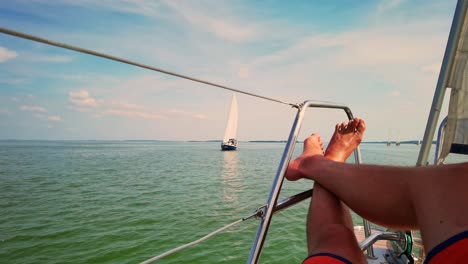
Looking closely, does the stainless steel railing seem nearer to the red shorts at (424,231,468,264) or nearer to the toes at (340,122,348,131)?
the toes at (340,122,348,131)

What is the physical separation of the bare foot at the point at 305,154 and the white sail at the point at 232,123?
3504cm

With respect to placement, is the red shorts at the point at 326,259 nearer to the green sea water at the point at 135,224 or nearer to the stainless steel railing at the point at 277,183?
the stainless steel railing at the point at 277,183

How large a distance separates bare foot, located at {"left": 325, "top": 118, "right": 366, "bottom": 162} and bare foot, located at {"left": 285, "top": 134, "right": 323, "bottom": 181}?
0.27ft

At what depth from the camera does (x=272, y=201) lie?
3.88 feet

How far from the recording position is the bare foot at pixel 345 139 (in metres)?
1.65

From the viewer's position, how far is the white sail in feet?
124

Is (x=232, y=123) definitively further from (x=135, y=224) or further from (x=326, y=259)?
(x=326, y=259)

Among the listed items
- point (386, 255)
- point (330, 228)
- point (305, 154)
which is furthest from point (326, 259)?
point (386, 255)

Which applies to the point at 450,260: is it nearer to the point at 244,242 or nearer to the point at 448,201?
the point at 448,201

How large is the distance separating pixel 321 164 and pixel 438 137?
1008mm

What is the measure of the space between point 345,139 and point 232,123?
3772cm

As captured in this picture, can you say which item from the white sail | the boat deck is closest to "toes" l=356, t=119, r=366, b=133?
the boat deck

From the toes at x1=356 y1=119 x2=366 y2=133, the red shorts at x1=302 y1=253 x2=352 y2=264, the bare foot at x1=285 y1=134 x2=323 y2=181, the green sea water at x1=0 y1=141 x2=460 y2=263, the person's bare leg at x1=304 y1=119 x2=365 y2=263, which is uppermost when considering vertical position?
the toes at x1=356 y1=119 x2=366 y2=133

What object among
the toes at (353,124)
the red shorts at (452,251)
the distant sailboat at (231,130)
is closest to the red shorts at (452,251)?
the red shorts at (452,251)
